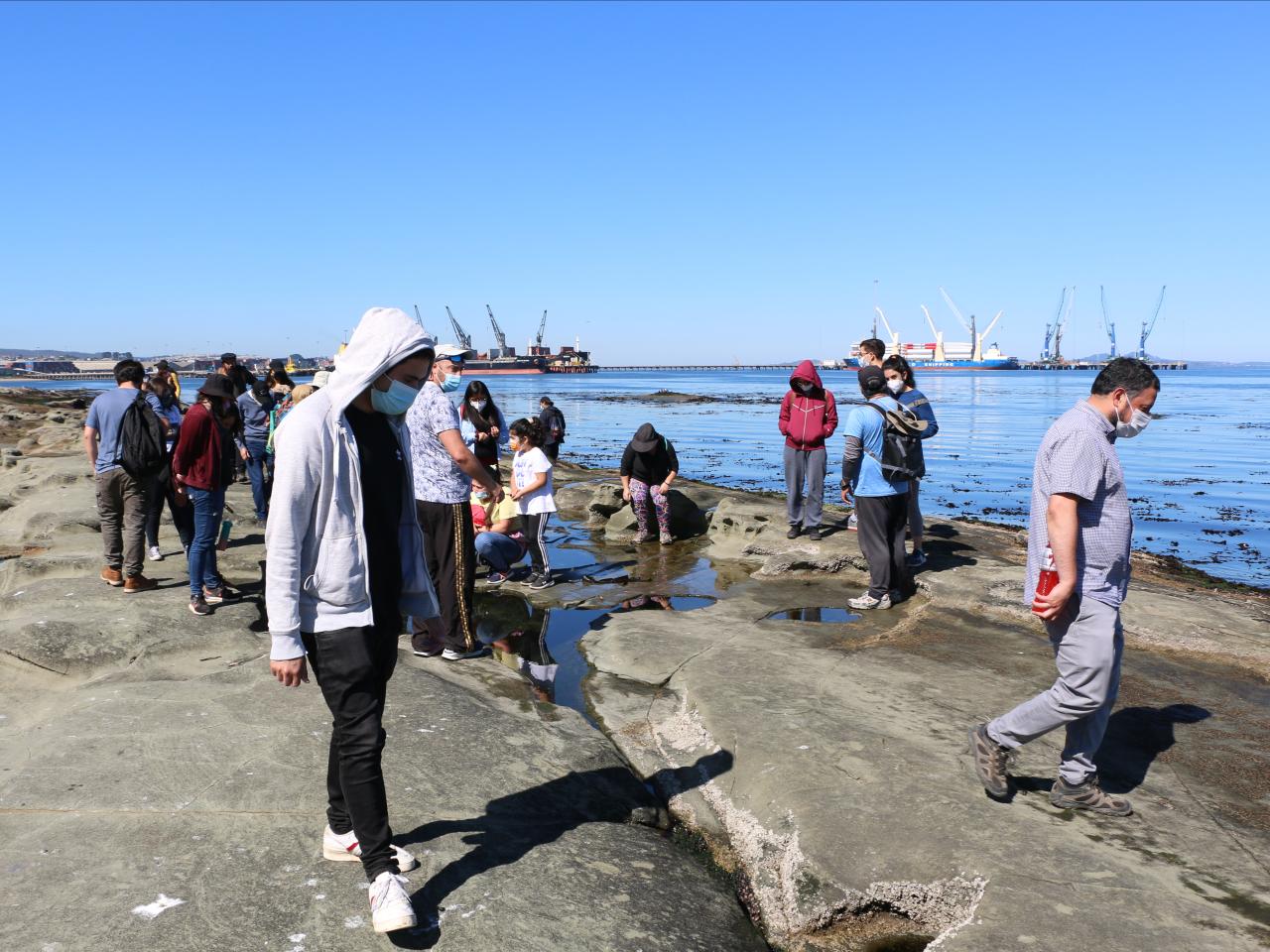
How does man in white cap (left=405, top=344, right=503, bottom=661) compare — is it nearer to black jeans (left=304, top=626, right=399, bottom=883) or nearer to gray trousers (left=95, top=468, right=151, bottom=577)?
black jeans (left=304, top=626, right=399, bottom=883)

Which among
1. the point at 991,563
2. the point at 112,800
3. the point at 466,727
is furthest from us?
the point at 991,563

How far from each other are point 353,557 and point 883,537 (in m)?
4.89

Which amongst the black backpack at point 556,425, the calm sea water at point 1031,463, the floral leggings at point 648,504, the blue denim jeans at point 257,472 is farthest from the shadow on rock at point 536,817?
the black backpack at point 556,425

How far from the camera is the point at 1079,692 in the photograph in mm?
3412

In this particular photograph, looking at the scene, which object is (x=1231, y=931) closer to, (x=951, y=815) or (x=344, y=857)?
(x=951, y=815)

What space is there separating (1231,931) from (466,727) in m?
3.09

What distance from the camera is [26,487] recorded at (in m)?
12.6

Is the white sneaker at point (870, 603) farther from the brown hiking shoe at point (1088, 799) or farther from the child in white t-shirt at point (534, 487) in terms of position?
the brown hiking shoe at point (1088, 799)

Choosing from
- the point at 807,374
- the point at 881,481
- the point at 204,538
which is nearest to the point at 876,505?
the point at 881,481

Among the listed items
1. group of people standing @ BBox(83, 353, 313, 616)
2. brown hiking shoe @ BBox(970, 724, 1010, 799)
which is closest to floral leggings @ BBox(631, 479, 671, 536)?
group of people standing @ BBox(83, 353, 313, 616)

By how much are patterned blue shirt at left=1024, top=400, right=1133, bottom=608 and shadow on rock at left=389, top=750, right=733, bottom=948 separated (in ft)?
5.88

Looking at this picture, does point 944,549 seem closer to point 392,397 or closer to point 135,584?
point 392,397

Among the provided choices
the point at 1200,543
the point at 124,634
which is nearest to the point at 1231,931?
the point at 124,634

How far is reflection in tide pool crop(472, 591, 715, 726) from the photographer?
17.7 ft
